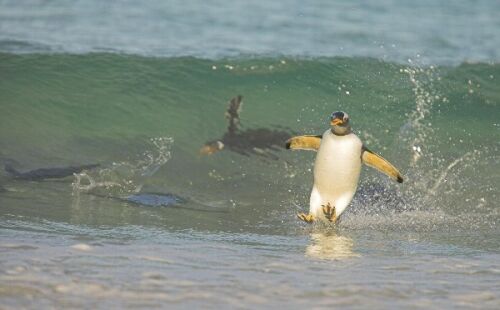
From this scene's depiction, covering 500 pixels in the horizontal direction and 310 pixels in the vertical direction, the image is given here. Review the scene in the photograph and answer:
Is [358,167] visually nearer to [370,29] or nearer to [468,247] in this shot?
[468,247]

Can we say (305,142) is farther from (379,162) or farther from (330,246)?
(330,246)

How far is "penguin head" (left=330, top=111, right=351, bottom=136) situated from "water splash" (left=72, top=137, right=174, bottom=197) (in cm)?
197

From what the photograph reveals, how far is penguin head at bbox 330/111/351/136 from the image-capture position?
27.9 feet

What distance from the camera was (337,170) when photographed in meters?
8.74

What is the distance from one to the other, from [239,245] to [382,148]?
528 cm

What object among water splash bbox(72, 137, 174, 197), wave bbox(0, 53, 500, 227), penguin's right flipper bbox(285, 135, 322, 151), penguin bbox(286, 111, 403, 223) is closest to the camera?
penguin bbox(286, 111, 403, 223)

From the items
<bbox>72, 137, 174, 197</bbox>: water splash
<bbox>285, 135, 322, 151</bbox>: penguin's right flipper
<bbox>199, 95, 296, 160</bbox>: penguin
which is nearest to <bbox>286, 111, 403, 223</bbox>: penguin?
<bbox>285, 135, 322, 151</bbox>: penguin's right flipper

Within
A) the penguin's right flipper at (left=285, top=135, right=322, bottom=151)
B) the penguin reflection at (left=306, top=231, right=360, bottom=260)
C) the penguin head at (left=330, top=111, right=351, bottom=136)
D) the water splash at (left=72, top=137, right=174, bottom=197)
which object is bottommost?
the penguin reflection at (left=306, top=231, right=360, bottom=260)

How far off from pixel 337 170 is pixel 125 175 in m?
2.62

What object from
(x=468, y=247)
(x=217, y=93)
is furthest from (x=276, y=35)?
(x=468, y=247)

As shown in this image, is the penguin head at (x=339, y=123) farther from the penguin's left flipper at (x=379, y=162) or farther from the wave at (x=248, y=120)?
the wave at (x=248, y=120)

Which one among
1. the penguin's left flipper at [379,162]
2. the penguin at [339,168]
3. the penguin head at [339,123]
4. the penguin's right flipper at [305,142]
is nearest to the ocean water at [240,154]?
the penguin at [339,168]

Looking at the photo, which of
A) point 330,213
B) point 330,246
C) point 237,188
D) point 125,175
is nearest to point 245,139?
point 237,188

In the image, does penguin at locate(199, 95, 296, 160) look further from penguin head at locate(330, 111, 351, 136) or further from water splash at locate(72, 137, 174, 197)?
penguin head at locate(330, 111, 351, 136)
